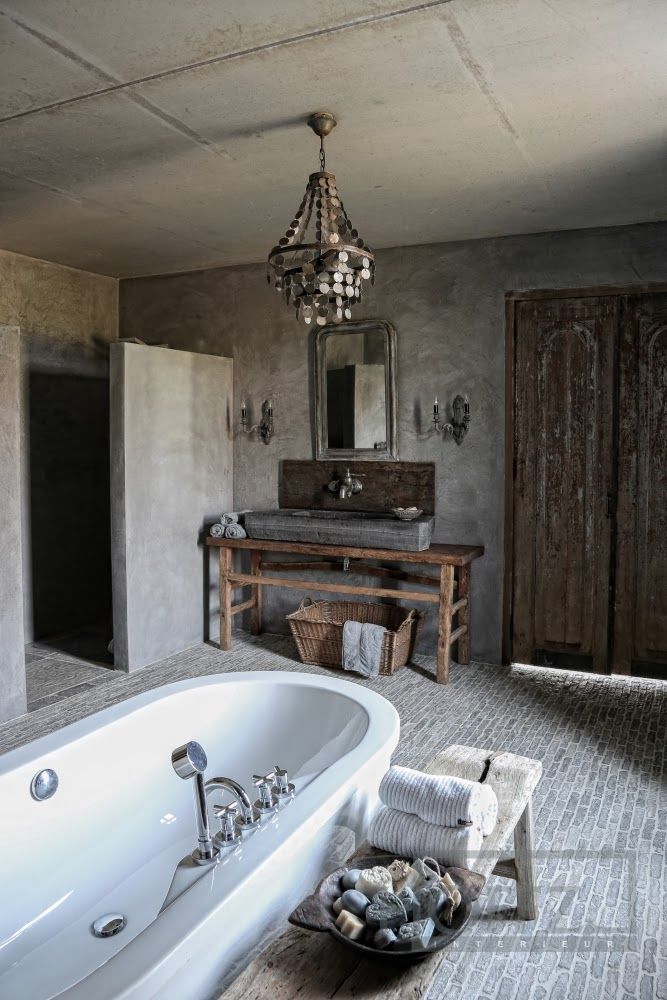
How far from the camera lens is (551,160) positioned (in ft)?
11.7

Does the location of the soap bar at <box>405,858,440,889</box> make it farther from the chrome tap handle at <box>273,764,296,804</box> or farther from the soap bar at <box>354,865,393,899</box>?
the chrome tap handle at <box>273,764,296,804</box>

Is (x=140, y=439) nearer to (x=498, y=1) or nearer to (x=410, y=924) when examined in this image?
(x=498, y=1)

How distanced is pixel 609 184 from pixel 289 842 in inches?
136

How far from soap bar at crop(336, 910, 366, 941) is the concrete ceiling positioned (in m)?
2.40

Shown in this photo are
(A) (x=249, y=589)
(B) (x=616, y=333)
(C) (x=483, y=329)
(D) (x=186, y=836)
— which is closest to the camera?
(D) (x=186, y=836)

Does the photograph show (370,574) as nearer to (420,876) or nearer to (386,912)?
(420,876)

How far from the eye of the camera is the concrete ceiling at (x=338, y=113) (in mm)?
2363

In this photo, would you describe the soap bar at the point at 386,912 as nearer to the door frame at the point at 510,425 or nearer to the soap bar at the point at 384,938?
the soap bar at the point at 384,938

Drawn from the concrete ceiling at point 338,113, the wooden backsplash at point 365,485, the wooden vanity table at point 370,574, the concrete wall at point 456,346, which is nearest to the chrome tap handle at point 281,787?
the concrete ceiling at point 338,113

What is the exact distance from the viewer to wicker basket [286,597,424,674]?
15.8ft

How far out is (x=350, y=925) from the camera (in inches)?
65.1

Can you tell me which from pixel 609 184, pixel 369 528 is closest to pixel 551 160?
pixel 609 184

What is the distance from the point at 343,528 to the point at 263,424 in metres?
1.24

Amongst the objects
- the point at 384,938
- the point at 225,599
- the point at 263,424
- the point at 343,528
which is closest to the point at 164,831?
the point at 384,938
